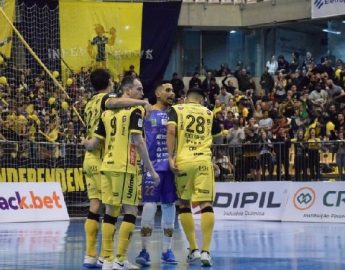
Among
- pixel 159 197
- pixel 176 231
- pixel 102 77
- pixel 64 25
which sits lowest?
pixel 176 231

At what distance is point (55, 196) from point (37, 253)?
37.5 ft

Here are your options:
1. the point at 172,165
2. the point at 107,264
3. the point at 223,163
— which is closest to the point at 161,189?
the point at 172,165

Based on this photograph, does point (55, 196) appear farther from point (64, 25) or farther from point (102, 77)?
point (102, 77)

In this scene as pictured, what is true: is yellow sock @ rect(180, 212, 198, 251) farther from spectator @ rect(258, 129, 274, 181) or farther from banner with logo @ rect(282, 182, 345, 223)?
spectator @ rect(258, 129, 274, 181)

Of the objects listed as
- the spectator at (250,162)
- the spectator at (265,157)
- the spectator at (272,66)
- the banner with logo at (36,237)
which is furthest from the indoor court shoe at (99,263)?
the spectator at (272,66)

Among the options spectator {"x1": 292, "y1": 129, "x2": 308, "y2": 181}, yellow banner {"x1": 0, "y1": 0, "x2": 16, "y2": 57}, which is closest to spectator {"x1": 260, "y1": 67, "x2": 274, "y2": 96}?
yellow banner {"x1": 0, "y1": 0, "x2": 16, "y2": 57}

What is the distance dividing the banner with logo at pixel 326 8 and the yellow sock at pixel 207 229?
81.0 feet

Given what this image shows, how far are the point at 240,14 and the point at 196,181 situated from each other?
94.8ft

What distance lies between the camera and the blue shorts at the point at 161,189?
42.8 feet

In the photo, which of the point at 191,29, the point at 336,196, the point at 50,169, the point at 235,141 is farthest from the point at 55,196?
the point at 191,29

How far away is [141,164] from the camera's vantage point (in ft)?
41.3

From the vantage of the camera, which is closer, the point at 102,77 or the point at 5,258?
the point at 102,77

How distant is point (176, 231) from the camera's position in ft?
65.8

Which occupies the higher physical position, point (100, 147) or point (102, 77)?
point (102, 77)
